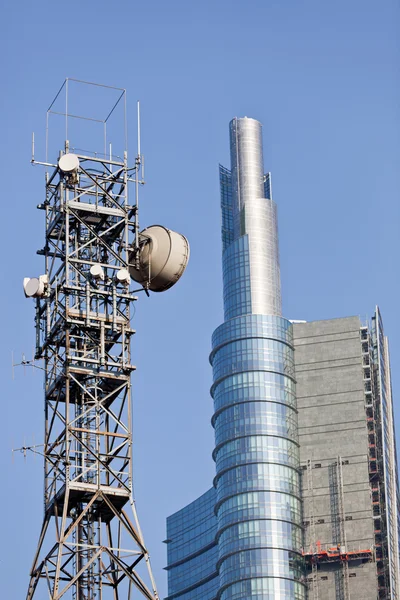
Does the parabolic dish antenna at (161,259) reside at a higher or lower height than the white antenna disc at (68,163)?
lower

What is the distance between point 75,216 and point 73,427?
9.67m

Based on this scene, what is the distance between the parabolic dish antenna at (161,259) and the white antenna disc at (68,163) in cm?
469

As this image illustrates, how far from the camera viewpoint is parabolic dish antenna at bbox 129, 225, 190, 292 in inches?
2608

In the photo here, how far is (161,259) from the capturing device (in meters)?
66.2

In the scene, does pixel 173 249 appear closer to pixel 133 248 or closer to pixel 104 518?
pixel 133 248

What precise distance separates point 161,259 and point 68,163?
609cm

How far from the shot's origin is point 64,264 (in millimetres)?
64125

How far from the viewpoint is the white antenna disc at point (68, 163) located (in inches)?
2552

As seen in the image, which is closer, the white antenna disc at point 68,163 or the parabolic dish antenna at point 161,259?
the white antenna disc at point 68,163

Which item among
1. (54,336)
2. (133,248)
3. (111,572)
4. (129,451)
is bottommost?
(111,572)

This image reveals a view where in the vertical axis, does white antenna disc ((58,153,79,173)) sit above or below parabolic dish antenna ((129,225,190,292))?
above

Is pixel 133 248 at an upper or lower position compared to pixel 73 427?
upper

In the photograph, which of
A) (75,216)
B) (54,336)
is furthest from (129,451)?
(75,216)

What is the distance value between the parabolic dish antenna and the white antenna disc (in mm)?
4692
